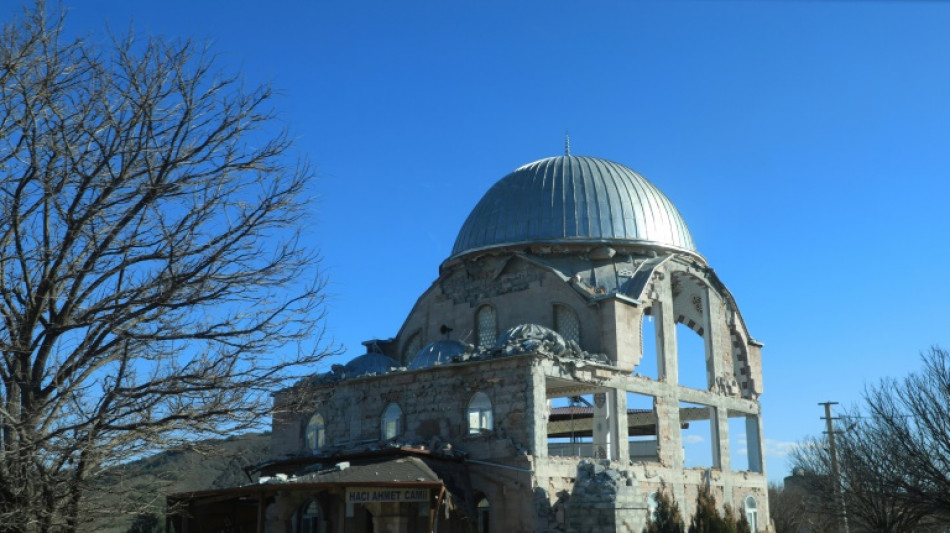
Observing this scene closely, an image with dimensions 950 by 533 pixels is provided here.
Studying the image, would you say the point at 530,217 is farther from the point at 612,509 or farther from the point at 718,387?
the point at 612,509

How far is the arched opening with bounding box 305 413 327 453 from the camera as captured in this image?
28.5 metres

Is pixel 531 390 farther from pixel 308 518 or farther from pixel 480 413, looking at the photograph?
pixel 308 518

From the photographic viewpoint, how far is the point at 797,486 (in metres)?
65.2

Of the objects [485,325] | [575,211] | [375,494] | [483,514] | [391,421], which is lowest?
[483,514]

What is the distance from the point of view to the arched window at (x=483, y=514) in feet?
75.5

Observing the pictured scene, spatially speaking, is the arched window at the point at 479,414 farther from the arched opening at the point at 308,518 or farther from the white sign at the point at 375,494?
the arched opening at the point at 308,518

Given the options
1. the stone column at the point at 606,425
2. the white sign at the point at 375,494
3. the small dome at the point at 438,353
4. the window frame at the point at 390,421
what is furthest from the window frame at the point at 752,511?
the white sign at the point at 375,494

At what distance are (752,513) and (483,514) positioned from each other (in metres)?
11.2

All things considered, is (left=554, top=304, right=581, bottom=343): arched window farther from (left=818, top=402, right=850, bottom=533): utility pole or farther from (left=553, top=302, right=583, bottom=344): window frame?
(left=818, top=402, right=850, bottom=533): utility pole

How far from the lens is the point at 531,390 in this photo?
73.5 feet

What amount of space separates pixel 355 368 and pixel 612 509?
10835 millimetres

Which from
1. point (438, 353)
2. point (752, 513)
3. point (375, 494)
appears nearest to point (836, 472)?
point (752, 513)

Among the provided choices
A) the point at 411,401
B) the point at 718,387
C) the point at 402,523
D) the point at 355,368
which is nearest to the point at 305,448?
the point at 355,368

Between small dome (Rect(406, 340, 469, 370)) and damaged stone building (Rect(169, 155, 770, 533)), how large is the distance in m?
0.10
